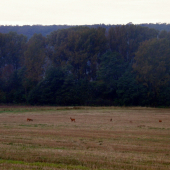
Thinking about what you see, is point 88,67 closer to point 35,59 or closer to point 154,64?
point 35,59

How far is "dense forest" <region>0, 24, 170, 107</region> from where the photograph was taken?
53.1m

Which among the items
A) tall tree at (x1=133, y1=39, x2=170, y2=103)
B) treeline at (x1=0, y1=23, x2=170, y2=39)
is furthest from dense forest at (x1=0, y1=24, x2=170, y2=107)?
treeline at (x1=0, y1=23, x2=170, y2=39)

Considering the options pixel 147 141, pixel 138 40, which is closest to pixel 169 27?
pixel 138 40

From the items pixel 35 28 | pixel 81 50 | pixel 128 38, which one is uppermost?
pixel 35 28

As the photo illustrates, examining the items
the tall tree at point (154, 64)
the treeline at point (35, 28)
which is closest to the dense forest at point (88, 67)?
the tall tree at point (154, 64)

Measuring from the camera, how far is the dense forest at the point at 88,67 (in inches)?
2092

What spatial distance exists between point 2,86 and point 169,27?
7096 centimetres

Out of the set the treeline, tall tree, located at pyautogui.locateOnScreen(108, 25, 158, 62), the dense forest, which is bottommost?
the dense forest

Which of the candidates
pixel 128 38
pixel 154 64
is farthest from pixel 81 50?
pixel 154 64

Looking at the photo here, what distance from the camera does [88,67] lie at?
196ft

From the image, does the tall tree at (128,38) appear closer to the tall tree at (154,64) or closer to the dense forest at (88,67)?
the dense forest at (88,67)

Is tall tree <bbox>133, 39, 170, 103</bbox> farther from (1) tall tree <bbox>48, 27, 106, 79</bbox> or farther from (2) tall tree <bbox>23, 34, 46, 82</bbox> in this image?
(2) tall tree <bbox>23, 34, 46, 82</bbox>

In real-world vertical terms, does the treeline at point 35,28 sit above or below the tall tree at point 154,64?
above

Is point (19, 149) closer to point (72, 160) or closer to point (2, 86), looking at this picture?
point (72, 160)
